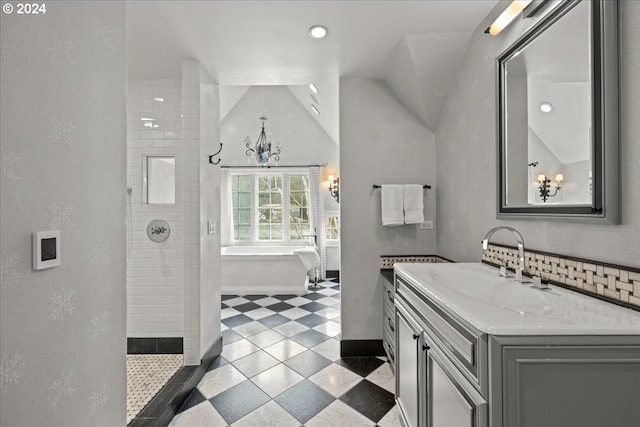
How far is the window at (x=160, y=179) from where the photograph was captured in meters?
2.79

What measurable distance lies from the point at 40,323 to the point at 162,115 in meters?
2.36

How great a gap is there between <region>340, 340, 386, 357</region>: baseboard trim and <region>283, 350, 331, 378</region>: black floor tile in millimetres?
175

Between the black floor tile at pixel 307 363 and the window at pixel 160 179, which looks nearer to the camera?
the black floor tile at pixel 307 363

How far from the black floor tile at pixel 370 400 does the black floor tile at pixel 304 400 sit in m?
0.14

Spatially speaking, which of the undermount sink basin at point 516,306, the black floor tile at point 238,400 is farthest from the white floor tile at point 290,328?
the undermount sink basin at point 516,306

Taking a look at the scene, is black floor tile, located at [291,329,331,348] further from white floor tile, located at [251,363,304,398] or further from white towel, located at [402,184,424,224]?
white towel, located at [402,184,424,224]

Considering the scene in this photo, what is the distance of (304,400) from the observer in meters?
2.06

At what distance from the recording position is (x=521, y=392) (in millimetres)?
832

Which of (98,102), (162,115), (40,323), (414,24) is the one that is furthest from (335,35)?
(40,323)

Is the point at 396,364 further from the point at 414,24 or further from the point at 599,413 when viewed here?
the point at 414,24

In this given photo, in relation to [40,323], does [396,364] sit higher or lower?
lower

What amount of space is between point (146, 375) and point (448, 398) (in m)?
2.29

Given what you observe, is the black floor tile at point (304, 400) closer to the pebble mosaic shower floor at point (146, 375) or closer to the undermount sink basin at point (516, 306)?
the pebble mosaic shower floor at point (146, 375)

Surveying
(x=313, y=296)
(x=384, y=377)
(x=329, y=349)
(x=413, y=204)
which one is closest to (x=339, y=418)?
(x=384, y=377)
